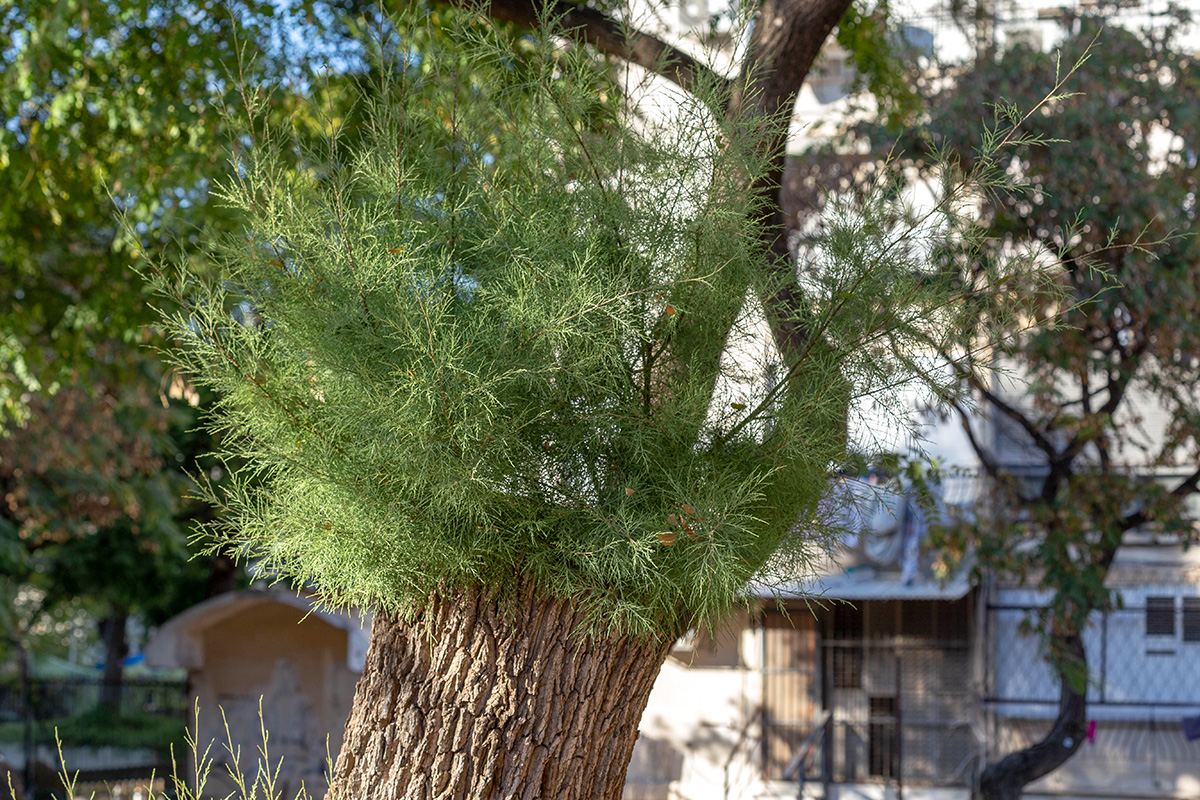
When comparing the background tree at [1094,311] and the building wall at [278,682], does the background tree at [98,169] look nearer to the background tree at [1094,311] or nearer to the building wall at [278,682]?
the building wall at [278,682]

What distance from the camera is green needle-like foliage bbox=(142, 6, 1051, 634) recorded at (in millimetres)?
1896

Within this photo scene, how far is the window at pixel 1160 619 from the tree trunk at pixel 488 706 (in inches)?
435

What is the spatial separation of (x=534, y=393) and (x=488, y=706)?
2.11 feet

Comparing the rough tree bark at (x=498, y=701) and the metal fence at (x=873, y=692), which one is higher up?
the rough tree bark at (x=498, y=701)

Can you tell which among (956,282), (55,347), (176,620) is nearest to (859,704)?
(176,620)

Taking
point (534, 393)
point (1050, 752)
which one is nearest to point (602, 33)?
point (534, 393)

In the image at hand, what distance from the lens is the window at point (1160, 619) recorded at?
11469 mm

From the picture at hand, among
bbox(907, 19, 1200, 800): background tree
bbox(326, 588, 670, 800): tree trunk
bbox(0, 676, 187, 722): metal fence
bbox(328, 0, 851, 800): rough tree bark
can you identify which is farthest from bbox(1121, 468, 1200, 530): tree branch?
bbox(0, 676, 187, 722): metal fence

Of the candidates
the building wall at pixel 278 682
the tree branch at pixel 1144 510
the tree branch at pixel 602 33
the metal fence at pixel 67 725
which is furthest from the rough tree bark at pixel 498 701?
the metal fence at pixel 67 725

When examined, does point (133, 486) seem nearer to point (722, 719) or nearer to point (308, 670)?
point (308, 670)

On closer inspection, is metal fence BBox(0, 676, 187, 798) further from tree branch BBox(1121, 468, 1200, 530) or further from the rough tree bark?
the rough tree bark

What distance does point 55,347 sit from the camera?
7.94 metres

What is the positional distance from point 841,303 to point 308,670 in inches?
332

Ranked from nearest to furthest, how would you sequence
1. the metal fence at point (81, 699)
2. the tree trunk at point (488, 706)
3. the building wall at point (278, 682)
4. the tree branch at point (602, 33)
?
the tree trunk at point (488, 706), the tree branch at point (602, 33), the building wall at point (278, 682), the metal fence at point (81, 699)
